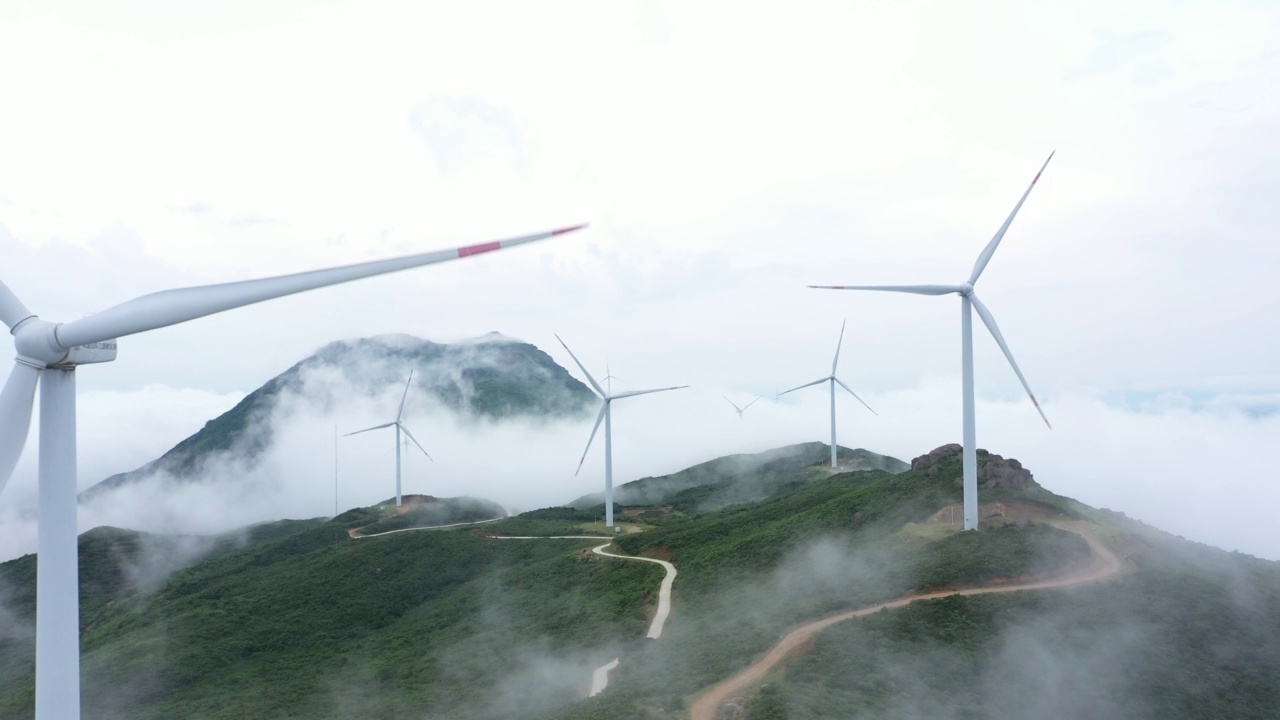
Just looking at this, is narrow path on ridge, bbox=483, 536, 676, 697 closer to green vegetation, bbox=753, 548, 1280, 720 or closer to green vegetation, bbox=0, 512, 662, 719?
green vegetation, bbox=0, 512, 662, 719

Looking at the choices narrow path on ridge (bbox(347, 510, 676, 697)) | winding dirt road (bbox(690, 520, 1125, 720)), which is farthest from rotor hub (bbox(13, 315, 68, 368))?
narrow path on ridge (bbox(347, 510, 676, 697))

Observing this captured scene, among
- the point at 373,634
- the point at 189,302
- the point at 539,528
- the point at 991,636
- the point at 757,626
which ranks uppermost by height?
the point at 189,302

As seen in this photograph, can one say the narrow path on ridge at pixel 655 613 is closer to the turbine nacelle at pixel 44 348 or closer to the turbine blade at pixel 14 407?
the turbine blade at pixel 14 407

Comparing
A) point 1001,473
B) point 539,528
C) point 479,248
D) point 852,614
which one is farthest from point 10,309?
point 539,528

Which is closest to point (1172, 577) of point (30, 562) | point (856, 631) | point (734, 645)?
point (856, 631)

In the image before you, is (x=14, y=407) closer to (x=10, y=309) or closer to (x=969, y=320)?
(x=10, y=309)

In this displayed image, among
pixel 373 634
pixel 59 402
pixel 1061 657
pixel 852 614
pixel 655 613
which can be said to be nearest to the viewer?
Result: pixel 59 402
